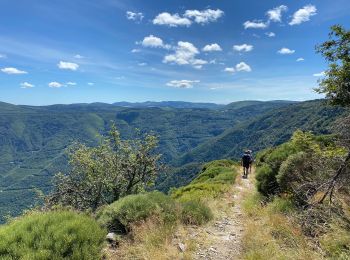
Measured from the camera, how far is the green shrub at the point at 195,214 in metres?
10.8

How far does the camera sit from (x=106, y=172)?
2775 centimetres

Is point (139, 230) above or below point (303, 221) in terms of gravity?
below

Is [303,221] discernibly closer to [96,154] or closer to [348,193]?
[348,193]

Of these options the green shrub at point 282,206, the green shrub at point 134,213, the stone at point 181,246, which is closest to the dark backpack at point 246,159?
the green shrub at point 282,206

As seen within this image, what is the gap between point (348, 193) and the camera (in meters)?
9.78

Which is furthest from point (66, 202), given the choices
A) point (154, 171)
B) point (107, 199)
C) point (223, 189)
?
point (223, 189)

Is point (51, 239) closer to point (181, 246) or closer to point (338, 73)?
point (181, 246)

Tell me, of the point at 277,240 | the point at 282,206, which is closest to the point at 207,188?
the point at 282,206

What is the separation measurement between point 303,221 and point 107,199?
22.6 meters

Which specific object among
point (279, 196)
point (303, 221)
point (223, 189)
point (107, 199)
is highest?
point (303, 221)

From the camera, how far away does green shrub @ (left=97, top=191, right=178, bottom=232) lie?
32.8ft

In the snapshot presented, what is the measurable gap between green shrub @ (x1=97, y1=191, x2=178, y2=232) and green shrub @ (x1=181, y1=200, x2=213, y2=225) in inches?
15.5

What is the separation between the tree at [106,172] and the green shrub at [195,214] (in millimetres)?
15536

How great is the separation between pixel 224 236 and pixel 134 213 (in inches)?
114
